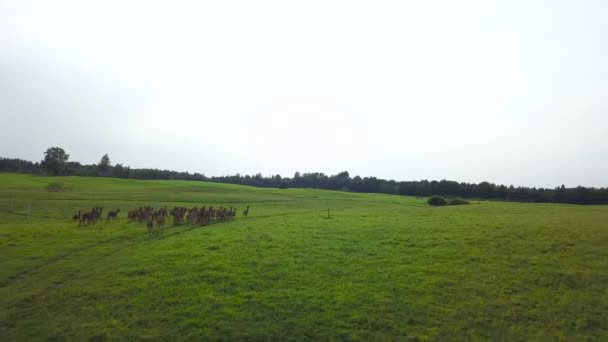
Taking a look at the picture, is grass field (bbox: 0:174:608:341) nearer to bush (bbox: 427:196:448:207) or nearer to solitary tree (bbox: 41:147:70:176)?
bush (bbox: 427:196:448:207)

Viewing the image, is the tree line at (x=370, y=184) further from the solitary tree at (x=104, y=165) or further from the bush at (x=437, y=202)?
the bush at (x=437, y=202)

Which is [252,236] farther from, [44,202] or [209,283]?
[44,202]

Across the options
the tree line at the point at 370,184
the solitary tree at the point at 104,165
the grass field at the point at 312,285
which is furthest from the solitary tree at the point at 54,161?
the grass field at the point at 312,285

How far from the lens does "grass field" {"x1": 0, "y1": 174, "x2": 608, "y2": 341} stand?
36.5 feet

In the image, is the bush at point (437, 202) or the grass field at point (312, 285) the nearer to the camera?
the grass field at point (312, 285)

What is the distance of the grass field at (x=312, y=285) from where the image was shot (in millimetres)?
11125

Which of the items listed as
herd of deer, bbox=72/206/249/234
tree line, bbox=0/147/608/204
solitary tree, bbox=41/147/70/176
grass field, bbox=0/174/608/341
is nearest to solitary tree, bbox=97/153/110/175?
tree line, bbox=0/147/608/204

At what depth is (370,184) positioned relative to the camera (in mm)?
145500

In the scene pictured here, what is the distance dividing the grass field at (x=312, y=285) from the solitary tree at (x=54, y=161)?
118575 millimetres

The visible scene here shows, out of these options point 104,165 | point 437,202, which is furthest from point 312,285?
point 104,165

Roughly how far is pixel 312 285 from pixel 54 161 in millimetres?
138202

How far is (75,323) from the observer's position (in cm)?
1136

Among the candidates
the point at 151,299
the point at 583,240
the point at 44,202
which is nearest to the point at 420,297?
the point at 151,299

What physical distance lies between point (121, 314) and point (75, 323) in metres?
1.34
